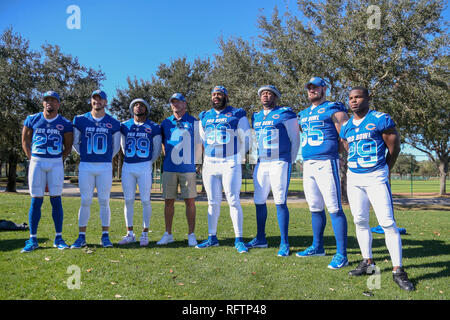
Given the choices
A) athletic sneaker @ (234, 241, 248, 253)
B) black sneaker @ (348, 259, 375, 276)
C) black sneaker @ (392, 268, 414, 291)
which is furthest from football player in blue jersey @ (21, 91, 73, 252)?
black sneaker @ (392, 268, 414, 291)

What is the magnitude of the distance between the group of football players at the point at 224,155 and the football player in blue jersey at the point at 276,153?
17mm

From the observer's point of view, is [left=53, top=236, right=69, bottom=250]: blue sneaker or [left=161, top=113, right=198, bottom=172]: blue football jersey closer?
[left=53, top=236, right=69, bottom=250]: blue sneaker

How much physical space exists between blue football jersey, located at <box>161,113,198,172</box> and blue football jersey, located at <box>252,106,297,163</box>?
131cm

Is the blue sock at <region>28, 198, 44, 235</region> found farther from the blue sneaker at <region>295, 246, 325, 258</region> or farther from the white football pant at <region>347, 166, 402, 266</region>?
the white football pant at <region>347, 166, 402, 266</region>

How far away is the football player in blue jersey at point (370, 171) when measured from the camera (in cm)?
408

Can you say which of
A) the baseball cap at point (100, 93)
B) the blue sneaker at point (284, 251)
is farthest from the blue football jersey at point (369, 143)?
the baseball cap at point (100, 93)

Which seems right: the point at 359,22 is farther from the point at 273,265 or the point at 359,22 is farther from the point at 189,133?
the point at 273,265

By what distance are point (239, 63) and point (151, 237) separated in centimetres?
1478

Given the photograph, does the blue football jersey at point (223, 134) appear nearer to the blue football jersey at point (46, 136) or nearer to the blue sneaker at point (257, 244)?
the blue sneaker at point (257, 244)

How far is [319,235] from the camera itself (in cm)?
523

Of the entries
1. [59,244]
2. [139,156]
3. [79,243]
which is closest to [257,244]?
[139,156]

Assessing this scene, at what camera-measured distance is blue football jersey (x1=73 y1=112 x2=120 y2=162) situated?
558 cm

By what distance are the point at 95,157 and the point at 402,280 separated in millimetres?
4940
